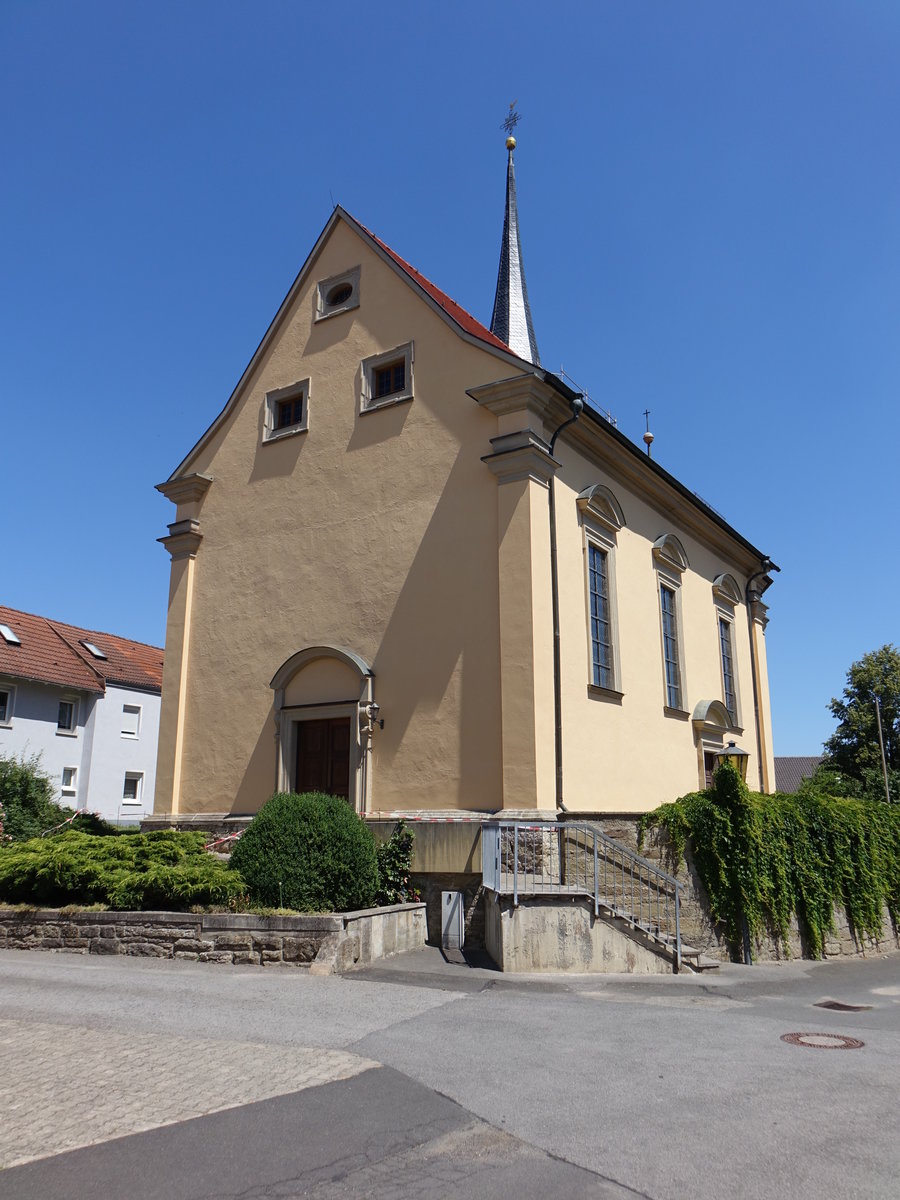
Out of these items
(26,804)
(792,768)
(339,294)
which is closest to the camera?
(339,294)

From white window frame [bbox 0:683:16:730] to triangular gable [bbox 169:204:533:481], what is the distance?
15.8 m

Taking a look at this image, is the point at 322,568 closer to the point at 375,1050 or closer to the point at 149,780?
the point at 375,1050

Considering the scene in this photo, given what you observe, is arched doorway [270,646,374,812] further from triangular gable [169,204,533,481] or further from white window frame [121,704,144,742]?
white window frame [121,704,144,742]

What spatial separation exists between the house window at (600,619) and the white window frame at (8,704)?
22286 millimetres

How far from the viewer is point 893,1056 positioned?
7.45m

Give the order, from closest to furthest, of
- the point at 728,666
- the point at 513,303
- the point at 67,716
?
the point at 728,666, the point at 513,303, the point at 67,716

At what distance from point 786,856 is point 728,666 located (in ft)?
31.1

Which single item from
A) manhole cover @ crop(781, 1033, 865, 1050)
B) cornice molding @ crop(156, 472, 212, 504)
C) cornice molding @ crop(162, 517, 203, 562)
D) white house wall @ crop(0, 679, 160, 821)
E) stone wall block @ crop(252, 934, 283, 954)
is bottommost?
manhole cover @ crop(781, 1033, 865, 1050)

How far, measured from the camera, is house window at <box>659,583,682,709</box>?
19.5m

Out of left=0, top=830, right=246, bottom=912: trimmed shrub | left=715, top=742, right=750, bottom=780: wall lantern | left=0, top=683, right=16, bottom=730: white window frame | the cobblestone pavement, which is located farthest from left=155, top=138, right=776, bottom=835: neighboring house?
left=0, top=683, right=16, bottom=730: white window frame

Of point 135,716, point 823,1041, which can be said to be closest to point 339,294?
point 823,1041

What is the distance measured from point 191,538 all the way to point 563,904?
417 inches

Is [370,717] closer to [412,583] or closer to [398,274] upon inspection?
[412,583]

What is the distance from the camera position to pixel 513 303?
2672 centimetres
